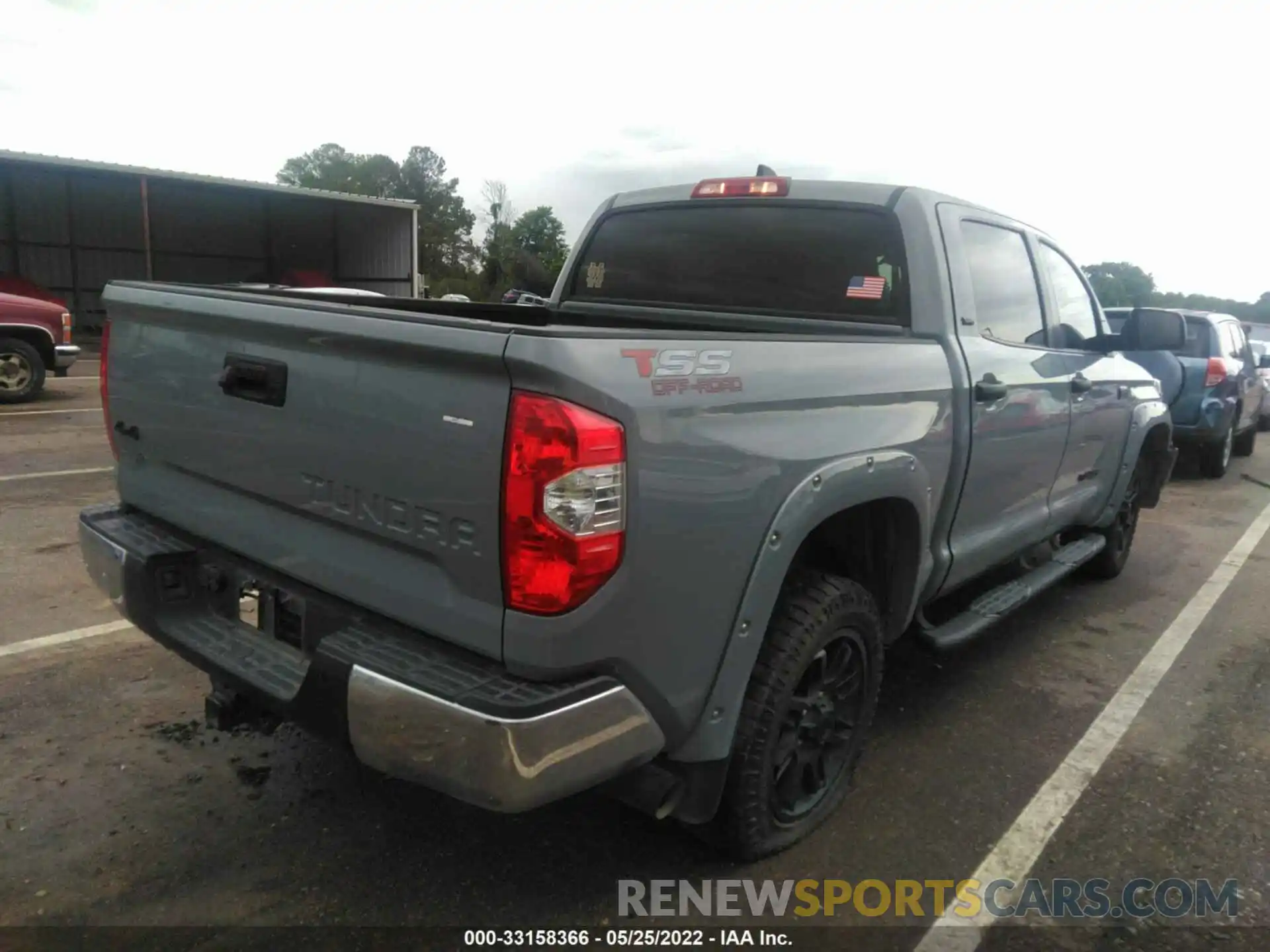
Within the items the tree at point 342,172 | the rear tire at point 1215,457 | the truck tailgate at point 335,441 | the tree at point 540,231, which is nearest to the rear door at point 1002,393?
the truck tailgate at point 335,441

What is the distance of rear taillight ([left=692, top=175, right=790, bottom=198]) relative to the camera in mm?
3732

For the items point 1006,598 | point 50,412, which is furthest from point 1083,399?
point 50,412

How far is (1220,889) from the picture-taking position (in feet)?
8.98

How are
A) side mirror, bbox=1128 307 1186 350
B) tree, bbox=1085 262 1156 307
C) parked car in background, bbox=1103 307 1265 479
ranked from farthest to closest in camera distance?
tree, bbox=1085 262 1156 307 → parked car in background, bbox=1103 307 1265 479 → side mirror, bbox=1128 307 1186 350

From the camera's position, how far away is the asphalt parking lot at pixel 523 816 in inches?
98.8

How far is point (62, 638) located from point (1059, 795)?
3897 mm

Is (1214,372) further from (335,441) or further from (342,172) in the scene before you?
(342,172)

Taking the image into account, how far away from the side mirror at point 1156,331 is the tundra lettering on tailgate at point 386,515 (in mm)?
3910

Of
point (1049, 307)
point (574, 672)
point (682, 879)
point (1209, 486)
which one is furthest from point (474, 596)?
point (1209, 486)

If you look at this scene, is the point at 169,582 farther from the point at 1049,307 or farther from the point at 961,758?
the point at 1049,307

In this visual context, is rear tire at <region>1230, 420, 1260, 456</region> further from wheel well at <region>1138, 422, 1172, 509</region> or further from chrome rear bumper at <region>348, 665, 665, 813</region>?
chrome rear bumper at <region>348, 665, 665, 813</region>

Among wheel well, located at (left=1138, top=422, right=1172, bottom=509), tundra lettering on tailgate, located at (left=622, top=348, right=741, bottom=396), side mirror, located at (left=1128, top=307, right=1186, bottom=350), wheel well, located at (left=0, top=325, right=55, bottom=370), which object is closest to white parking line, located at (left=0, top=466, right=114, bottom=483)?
wheel well, located at (left=0, top=325, right=55, bottom=370)

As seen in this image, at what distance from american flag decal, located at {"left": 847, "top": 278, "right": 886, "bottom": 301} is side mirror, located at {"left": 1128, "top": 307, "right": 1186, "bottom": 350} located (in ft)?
6.46

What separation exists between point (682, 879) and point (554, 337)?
5.20 feet
